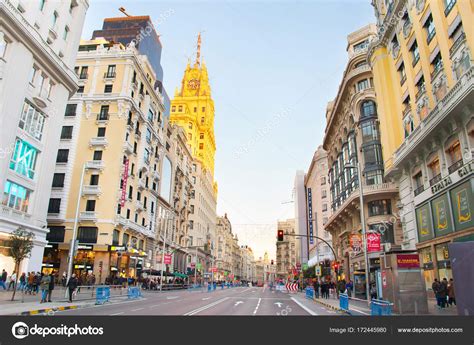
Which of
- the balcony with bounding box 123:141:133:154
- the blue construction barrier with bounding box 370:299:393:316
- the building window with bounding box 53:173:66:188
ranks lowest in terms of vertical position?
the blue construction barrier with bounding box 370:299:393:316

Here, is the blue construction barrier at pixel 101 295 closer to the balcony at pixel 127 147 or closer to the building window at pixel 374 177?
the balcony at pixel 127 147

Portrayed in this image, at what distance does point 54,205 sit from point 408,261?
4008 centimetres

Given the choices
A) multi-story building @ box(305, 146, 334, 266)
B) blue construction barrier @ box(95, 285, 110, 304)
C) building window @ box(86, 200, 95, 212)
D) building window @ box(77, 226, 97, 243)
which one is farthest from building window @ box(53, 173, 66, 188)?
multi-story building @ box(305, 146, 334, 266)

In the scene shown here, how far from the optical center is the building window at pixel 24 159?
28725 mm

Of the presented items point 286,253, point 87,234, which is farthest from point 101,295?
point 286,253

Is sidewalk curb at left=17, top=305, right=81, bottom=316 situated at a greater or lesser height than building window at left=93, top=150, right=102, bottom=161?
lesser

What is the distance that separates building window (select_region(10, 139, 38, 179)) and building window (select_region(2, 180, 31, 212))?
1.28 m

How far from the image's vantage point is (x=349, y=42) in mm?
49469

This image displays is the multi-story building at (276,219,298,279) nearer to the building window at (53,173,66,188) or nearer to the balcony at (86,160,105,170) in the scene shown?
the balcony at (86,160,105,170)

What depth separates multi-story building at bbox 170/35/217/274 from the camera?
9593 cm

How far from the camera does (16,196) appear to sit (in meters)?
28.9
